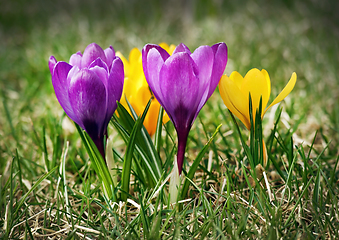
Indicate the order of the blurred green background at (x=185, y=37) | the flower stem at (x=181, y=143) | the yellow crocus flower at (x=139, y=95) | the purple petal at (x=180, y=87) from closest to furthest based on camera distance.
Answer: the purple petal at (x=180, y=87) → the flower stem at (x=181, y=143) → the yellow crocus flower at (x=139, y=95) → the blurred green background at (x=185, y=37)

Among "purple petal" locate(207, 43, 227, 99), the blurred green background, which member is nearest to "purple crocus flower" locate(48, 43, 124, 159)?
"purple petal" locate(207, 43, 227, 99)

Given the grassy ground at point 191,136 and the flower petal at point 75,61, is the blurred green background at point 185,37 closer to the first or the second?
the grassy ground at point 191,136

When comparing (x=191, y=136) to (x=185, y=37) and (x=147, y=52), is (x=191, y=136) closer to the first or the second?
(x=147, y=52)

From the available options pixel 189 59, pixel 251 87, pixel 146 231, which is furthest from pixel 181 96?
pixel 146 231

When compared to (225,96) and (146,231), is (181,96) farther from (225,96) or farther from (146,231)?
(146,231)

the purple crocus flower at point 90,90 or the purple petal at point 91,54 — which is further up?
the purple petal at point 91,54

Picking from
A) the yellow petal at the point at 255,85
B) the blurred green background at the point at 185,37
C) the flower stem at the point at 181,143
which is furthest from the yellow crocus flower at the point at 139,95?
the blurred green background at the point at 185,37
